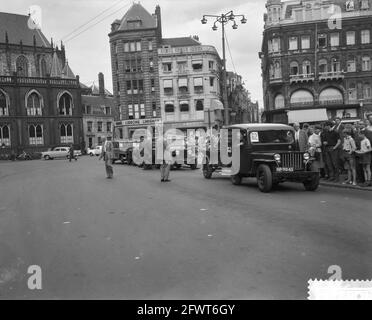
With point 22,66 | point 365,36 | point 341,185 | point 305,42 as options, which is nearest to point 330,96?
point 305,42

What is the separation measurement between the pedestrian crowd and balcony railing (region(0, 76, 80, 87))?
54.6 m

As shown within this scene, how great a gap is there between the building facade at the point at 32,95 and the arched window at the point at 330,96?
115 ft

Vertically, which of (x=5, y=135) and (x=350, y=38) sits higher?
(x=350, y=38)

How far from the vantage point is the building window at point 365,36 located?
56094 millimetres

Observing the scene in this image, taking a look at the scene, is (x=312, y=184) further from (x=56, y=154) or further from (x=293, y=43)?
(x=293, y=43)

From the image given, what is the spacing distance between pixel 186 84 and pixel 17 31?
29279 mm

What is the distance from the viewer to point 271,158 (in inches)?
485

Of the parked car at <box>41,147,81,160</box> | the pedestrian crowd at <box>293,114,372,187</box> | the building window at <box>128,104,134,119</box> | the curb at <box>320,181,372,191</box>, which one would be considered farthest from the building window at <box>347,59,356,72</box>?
the curb at <box>320,181,372,191</box>

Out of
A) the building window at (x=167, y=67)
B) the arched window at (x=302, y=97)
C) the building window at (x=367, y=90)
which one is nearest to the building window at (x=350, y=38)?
the building window at (x=367, y=90)

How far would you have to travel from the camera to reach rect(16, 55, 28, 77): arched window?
69500mm

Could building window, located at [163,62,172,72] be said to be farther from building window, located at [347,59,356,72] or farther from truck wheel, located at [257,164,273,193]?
truck wheel, located at [257,164,273,193]

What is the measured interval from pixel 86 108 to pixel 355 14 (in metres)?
47.4

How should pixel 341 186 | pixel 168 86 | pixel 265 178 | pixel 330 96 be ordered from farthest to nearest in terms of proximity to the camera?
1. pixel 168 86
2. pixel 330 96
3. pixel 341 186
4. pixel 265 178
